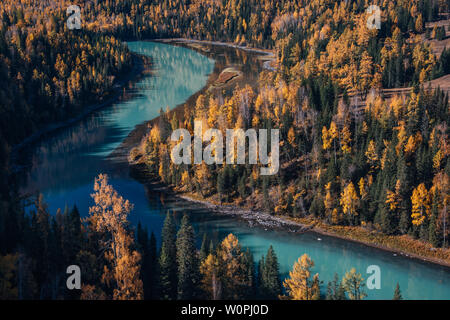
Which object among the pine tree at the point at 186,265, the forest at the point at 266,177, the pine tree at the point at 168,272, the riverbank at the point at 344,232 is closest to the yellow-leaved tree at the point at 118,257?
the forest at the point at 266,177

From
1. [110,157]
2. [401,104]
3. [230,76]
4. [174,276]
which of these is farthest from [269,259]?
[230,76]

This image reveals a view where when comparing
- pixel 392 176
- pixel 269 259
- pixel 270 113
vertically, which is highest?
pixel 270 113

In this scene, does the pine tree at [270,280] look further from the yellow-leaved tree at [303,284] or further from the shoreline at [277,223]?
the shoreline at [277,223]

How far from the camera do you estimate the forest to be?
43688 millimetres

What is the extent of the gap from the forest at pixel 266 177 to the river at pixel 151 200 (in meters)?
3.51

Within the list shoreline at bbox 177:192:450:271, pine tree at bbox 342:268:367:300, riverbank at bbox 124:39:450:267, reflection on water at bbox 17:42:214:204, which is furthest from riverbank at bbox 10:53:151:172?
pine tree at bbox 342:268:367:300

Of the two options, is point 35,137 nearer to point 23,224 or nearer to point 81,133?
point 81,133

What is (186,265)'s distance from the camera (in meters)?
44.8

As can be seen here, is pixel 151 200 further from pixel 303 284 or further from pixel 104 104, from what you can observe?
pixel 104 104

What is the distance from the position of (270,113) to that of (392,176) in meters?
26.7

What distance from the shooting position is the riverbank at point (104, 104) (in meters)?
98.2
